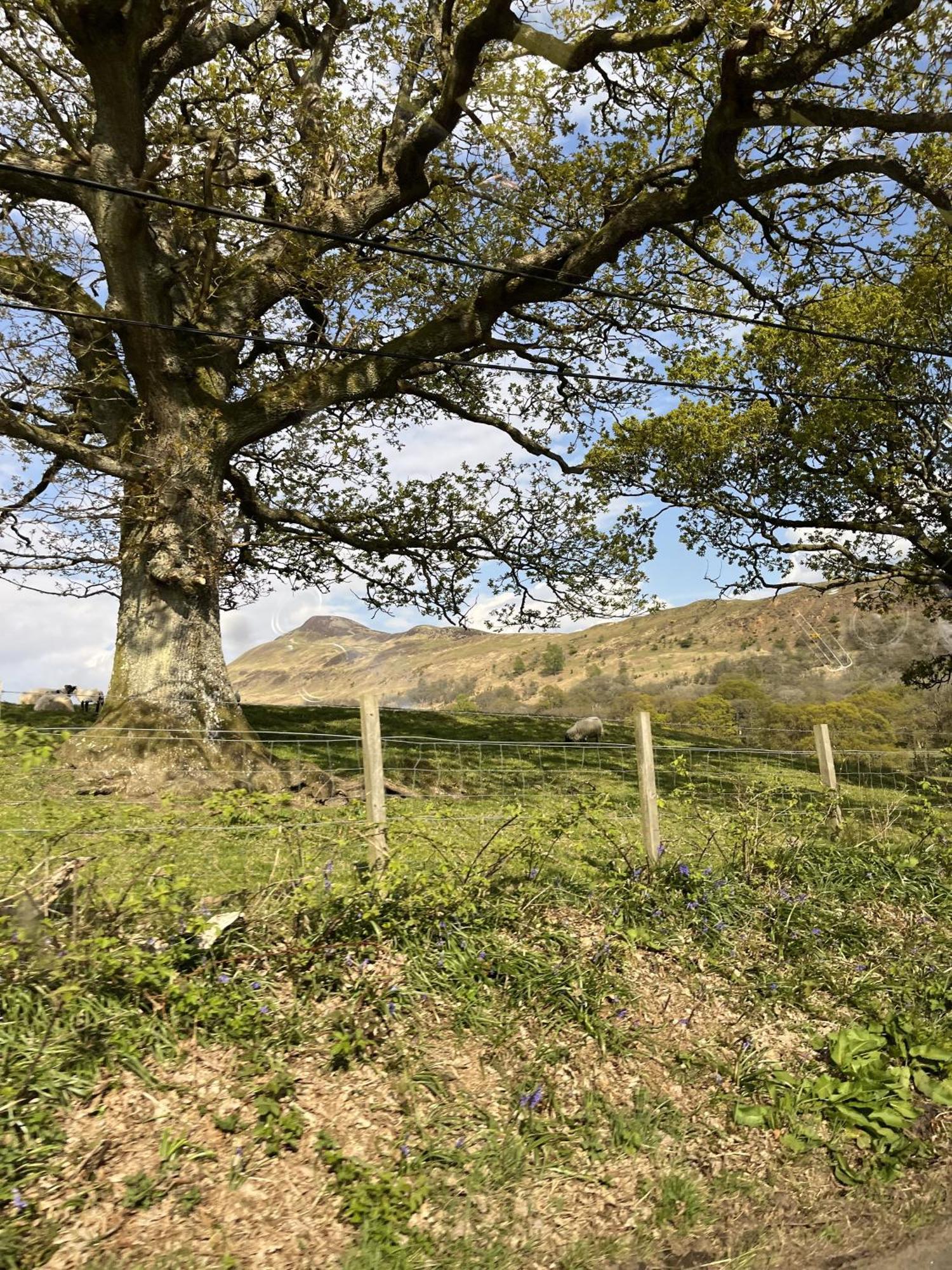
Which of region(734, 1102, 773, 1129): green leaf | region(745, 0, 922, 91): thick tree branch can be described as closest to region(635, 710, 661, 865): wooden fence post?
region(734, 1102, 773, 1129): green leaf

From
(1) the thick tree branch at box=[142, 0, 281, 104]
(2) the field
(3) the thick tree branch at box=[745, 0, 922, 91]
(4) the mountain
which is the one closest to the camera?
(2) the field

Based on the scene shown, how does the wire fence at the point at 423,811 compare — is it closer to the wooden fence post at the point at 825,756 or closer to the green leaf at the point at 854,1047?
the wooden fence post at the point at 825,756

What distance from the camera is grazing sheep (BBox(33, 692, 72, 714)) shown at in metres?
19.2

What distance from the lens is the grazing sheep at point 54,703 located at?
62.8 feet

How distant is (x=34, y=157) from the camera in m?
10.7

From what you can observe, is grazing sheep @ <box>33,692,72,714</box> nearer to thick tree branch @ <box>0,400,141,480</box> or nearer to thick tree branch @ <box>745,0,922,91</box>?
thick tree branch @ <box>0,400,141,480</box>

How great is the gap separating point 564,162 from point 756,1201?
41.4 ft

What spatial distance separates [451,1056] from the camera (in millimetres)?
4352

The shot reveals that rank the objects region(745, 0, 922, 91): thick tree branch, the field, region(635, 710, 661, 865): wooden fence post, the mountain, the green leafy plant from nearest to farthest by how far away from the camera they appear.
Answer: the field → the green leafy plant → region(635, 710, 661, 865): wooden fence post → region(745, 0, 922, 91): thick tree branch → the mountain

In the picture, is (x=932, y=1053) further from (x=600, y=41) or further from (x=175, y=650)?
(x=600, y=41)

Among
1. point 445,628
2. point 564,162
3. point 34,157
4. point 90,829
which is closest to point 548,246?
point 564,162

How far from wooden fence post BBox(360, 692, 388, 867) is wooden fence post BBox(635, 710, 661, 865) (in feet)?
7.48

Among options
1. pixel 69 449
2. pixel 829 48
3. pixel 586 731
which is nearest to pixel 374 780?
pixel 69 449

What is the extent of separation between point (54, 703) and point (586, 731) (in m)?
12.7
